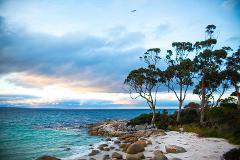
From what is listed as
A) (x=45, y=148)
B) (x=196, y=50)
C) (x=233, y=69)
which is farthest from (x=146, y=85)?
(x=45, y=148)

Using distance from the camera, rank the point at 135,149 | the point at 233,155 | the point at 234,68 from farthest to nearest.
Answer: the point at 234,68 < the point at 135,149 < the point at 233,155

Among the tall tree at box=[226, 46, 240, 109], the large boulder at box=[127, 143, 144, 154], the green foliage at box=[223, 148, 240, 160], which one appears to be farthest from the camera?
the tall tree at box=[226, 46, 240, 109]

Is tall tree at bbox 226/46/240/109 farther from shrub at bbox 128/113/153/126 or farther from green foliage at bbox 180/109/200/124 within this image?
shrub at bbox 128/113/153/126

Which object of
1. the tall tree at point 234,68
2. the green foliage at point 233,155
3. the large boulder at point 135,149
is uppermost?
the tall tree at point 234,68

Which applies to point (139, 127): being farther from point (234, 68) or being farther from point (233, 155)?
point (233, 155)

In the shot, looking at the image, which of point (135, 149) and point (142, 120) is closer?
point (135, 149)

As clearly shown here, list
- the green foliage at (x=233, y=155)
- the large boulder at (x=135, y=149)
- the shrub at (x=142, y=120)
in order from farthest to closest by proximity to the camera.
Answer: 1. the shrub at (x=142, y=120)
2. the large boulder at (x=135, y=149)
3. the green foliage at (x=233, y=155)

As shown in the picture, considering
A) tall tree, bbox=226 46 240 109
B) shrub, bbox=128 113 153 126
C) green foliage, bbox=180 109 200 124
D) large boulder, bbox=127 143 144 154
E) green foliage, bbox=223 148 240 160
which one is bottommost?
large boulder, bbox=127 143 144 154

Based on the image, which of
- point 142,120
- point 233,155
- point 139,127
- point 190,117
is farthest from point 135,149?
point 142,120

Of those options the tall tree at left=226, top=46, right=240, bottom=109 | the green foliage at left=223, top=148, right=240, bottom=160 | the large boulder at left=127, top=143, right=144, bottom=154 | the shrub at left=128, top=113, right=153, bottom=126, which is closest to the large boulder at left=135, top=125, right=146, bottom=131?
the shrub at left=128, top=113, right=153, bottom=126

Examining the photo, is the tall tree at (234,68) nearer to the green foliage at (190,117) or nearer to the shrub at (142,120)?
the green foliage at (190,117)

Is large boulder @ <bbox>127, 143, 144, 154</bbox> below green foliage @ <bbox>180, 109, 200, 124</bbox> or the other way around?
below

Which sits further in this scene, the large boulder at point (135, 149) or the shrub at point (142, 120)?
the shrub at point (142, 120)

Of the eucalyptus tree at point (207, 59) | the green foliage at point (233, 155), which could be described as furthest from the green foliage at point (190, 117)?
the green foliage at point (233, 155)
